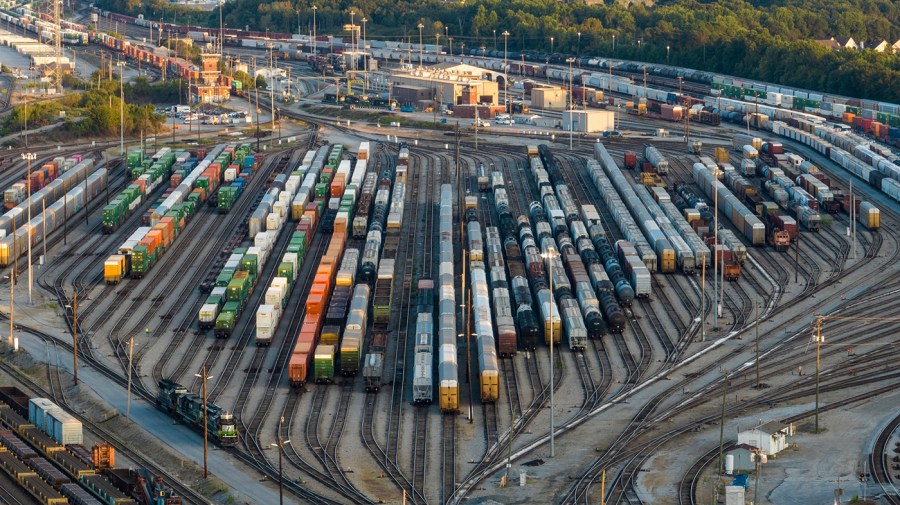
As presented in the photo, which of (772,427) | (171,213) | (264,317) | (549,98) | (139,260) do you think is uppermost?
(549,98)

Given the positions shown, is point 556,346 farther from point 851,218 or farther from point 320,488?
point 851,218

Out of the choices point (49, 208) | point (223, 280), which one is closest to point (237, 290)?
point (223, 280)

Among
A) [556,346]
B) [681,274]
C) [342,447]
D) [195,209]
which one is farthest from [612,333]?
[195,209]

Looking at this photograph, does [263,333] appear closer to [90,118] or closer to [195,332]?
[195,332]

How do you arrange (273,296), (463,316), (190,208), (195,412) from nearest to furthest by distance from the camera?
(195,412), (463,316), (273,296), (190,208)

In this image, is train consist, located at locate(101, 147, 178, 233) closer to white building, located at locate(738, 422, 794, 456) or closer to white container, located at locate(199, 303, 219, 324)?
white container, located at locate(199, 303, 219, 324)

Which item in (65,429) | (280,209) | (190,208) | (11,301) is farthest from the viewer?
(190,208)
